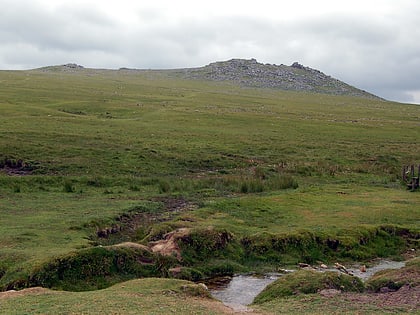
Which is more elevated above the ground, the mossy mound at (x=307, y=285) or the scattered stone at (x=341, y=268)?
the mossy mound at (x=307, y=285)

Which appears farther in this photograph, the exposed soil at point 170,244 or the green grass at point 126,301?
the exposed soil at point 170,244

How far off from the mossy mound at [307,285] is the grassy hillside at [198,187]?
16.6ft

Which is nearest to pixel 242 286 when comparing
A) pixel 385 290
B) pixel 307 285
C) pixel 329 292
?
pixel 307 285

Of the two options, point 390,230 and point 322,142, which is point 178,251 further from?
point 322,142

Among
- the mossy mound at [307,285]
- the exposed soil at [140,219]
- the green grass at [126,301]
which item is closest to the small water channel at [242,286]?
the mossy mound at [307,285]

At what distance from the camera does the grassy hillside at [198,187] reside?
2911 centimetres

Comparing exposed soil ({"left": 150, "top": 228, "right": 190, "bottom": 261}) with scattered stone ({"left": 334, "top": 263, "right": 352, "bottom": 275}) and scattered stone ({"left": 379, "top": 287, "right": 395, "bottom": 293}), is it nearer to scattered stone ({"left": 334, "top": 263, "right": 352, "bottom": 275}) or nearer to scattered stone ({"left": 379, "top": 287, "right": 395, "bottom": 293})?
scattered stone ({"left": 334, "top": 263, "right": 352, "bottom": 275})

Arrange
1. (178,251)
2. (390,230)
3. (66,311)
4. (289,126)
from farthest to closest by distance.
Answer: (289,126) < (390,230) < (178,251) < (66,311)

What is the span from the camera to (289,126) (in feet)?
276

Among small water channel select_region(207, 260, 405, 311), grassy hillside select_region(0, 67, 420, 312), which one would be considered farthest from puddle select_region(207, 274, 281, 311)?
grassy hillside select_region(0, 67, 420, 312)

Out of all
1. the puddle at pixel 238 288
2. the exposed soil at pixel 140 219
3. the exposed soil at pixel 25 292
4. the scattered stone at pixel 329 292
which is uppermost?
the scattered stone at pixel 329 292

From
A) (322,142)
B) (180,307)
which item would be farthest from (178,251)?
(322,142)

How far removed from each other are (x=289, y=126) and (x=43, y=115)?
1468 inches

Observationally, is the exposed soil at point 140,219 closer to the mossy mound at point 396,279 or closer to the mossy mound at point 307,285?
the mossy mound at point 307,285
